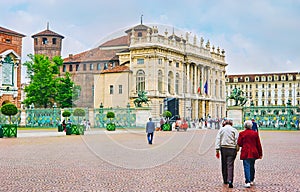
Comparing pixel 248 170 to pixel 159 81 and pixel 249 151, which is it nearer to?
pixel 249 151

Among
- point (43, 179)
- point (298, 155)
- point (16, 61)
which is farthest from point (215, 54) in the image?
point (43, 179)

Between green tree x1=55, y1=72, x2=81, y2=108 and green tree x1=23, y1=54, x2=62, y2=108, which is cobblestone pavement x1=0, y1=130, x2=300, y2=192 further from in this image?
green tree x1=55, y1=72, x2=81, y2=108

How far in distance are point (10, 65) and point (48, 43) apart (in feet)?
111

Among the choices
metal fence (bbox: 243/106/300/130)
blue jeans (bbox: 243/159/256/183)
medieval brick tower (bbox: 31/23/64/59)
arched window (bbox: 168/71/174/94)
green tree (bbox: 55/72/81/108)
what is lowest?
blue jeans (bbox: 243/159/256/183)

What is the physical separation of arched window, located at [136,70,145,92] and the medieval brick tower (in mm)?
25209

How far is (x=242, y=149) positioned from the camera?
11.5 m

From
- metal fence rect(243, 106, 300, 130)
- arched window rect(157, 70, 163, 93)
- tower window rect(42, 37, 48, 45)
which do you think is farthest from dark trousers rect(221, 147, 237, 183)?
tower window rect(42, 37, 48, 45)

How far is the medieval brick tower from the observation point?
94.1 m

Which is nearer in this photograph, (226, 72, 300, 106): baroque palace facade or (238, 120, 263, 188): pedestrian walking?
(238, 120, 263, 188): pedestrian walking

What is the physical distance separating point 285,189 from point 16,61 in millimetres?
55104

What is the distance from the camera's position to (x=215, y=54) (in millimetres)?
99500

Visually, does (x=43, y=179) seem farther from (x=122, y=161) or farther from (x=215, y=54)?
(x=215, y=54)

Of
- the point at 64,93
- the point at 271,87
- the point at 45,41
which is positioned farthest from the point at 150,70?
the point at 271,87

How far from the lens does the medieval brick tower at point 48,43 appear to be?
94125 mm
